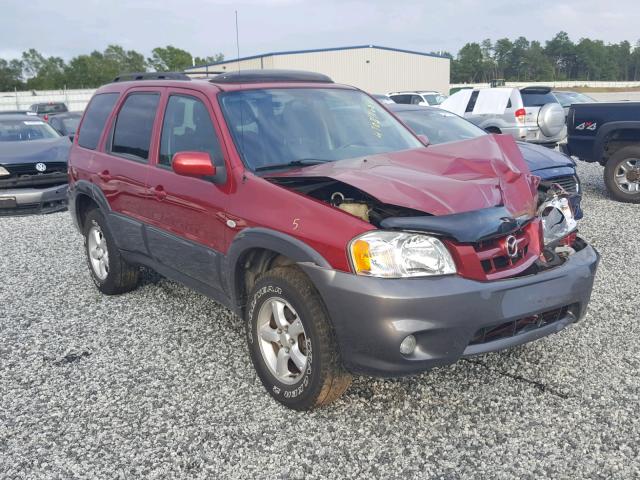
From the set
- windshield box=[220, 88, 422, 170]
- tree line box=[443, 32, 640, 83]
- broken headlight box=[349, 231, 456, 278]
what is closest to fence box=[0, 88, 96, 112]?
windshield box=[220, 88, 422, 170]

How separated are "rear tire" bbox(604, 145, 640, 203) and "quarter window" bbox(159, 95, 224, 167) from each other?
731 cm

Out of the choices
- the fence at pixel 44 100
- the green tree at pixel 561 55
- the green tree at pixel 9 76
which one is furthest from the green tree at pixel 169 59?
the green tree at pixel 561 55

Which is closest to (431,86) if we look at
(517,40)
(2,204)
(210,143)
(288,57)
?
(288,57)

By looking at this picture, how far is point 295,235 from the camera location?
299 cm

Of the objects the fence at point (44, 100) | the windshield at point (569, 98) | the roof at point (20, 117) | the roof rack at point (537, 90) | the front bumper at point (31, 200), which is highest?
the fence at point (44, 100)

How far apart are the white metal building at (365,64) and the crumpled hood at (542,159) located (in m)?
35.5

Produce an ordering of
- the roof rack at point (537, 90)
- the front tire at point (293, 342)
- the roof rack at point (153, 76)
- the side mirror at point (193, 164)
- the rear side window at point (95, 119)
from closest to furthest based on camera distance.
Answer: the front tire at point (293, 342) < the side mirror at point (193, 164) < the roof rack at point (153, 76) < the rear side window at point (95, 119) < the roof rack at point (537, 90)

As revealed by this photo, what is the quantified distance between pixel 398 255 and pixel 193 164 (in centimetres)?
139

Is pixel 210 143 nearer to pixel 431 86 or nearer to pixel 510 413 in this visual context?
pixel 510 413

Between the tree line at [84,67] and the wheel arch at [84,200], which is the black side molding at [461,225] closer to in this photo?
the wheel arch at [84,200]

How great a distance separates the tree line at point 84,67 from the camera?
87.4 metres

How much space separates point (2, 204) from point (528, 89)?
11.2 metres

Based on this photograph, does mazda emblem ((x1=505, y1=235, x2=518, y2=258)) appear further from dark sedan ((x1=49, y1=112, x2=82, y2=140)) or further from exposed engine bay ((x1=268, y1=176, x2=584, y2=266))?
dark sedan ((x1=49, y1=112, x2=82, y2=140))

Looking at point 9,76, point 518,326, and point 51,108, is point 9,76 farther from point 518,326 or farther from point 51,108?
point 518,326
